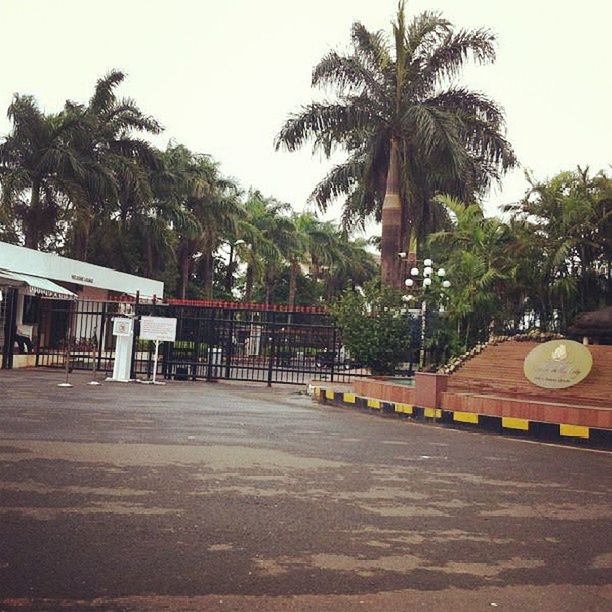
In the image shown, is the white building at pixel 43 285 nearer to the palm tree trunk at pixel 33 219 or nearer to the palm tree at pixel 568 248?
the palm tree trunk at pixel 33 219

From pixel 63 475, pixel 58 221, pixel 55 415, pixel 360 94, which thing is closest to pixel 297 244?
pixel 58 221

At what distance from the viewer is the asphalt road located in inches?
152

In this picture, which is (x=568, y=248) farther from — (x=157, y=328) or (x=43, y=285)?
(x=43, y=285)

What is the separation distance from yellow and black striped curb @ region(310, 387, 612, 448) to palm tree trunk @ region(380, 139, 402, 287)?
1056 cm

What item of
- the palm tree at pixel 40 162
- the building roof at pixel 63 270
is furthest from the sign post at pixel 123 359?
the palm tree at pixel 40 162

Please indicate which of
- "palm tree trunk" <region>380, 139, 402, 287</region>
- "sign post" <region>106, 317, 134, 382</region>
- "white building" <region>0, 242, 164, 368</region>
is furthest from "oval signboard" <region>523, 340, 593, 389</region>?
"palm tree trunk" <region>380, 139, 402, 287</region>

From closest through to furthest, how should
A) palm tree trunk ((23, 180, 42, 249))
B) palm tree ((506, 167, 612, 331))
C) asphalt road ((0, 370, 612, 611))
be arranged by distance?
asphalt road ((0, 370, 612, 611)) → palm tree ((506, 167, 612, 331)) → palm tree trunk ((23, 180, 42, 249))

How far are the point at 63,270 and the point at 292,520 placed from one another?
73.8 feet

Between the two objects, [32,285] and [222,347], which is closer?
[222,347]

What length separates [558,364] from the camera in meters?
11.6

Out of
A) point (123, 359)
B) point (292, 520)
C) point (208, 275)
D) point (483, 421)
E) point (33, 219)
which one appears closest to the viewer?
point (292, 520)

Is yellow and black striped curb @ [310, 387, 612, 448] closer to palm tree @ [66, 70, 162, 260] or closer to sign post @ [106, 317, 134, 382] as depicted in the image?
sign post @ [106, 317, 134, 382]

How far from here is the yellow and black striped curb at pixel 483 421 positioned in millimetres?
10312

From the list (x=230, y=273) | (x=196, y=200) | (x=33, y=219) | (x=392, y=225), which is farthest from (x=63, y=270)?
(x=230, y=273)
